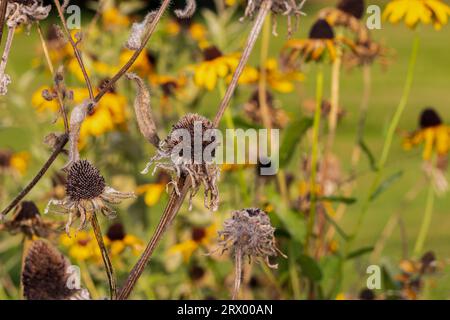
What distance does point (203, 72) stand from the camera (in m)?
2.10

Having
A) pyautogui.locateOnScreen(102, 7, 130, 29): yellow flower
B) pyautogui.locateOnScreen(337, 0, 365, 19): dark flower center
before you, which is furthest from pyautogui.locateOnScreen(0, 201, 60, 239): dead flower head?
pyautogui.locateOnScreen(102, 7, 130, 29): yellow flower

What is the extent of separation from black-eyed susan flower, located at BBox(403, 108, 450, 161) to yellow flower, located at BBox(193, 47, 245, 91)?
45 centimetres

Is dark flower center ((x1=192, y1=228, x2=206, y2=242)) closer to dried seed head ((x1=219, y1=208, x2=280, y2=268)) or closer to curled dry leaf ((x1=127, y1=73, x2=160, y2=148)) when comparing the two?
dried seed head ((x1=219, y1=208, x2=280, y2=268))

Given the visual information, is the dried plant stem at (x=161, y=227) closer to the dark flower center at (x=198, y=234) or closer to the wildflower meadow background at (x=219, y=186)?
the wildflower meadow background at (x=219, y=186)

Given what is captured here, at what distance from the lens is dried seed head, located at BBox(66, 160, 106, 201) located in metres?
1.03

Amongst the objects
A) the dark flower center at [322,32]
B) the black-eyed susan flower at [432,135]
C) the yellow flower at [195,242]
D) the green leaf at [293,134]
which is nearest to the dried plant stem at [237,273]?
the green leaf at [293,134]

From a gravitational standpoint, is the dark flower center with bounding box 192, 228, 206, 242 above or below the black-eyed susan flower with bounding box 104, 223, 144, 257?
above

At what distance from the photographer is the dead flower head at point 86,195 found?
103cm

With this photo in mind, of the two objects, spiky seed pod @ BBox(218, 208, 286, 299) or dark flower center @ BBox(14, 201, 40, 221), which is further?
dark flower center @ BBox(14, 201, 40, 221)

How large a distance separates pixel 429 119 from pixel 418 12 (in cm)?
51

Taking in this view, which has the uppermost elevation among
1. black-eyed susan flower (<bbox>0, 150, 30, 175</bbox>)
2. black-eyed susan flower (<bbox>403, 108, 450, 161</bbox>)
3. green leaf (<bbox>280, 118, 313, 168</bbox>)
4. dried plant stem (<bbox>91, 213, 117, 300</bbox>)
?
black-eyed susan flower (<bbox>0, 150, 30, 175</bbox>)

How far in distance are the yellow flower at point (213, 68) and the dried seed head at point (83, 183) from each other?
3.37ft
